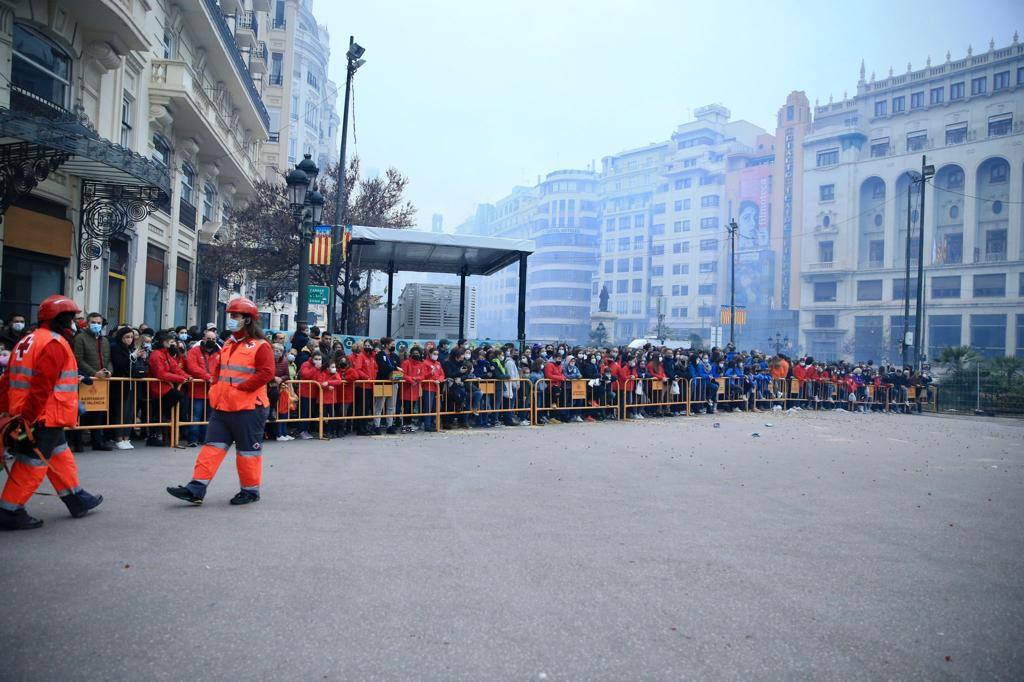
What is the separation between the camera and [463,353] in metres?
15.1

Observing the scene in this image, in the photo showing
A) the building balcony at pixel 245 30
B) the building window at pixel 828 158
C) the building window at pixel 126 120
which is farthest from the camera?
the building window at pixel 828 158

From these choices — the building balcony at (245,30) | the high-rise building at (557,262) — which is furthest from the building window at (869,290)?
the building balcony at (245,30)

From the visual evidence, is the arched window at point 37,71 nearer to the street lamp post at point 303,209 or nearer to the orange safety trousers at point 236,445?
the street lamp post at point 303,209

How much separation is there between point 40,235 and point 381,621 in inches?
529

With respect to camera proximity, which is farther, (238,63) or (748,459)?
(238,63)

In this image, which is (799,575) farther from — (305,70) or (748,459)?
(305,70)

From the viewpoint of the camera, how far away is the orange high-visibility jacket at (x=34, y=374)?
561 centimetres

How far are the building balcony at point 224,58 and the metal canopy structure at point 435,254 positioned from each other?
831cm

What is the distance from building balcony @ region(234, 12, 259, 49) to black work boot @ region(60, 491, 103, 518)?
86.9ft

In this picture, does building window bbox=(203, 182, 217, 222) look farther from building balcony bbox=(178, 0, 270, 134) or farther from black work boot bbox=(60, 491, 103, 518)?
black work boot bbox=(60, 491, 103, 518)

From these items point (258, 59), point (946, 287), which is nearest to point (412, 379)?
point (258, 59)

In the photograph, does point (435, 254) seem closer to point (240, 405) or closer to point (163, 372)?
point (163, 372)

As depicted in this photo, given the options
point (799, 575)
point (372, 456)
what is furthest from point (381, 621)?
point (372, 456)

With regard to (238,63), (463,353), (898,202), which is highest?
(898,202)
